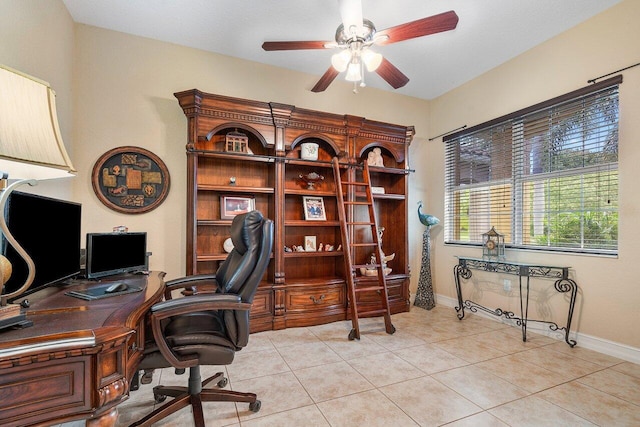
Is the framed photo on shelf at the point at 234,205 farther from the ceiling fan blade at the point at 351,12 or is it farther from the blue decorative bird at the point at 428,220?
the blue decorative bird at the point at 428,220

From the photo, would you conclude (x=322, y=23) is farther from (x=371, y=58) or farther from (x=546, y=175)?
(x=546, y=175)

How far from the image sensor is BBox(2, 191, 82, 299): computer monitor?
1.26 metres

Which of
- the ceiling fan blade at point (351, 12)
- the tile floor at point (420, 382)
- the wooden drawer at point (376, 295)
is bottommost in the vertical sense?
the tile floor at point (420, 382)

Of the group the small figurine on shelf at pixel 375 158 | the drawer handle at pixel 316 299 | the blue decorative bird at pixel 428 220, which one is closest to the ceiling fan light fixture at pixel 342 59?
the small figurine on shelf at pixel 375 158

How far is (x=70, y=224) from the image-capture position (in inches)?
70.4

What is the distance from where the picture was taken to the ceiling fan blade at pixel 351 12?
189 cm

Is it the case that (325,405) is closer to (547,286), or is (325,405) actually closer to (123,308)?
(123,308)

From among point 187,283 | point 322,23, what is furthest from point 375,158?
point 187,283

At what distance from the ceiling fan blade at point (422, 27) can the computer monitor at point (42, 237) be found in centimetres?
225

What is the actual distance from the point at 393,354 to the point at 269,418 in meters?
1.28

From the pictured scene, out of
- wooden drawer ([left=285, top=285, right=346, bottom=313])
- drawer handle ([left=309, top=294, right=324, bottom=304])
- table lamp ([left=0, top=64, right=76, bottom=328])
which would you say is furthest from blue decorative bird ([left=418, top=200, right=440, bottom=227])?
table lamp ([left=0, top=64, right=76, bottom=328])

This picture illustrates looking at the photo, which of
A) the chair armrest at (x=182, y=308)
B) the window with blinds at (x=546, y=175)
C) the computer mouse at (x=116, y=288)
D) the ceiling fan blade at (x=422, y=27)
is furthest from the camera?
the window with blinds at (x=546, y=175)

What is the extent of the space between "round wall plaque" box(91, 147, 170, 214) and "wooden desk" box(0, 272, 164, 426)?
2000 millimetres

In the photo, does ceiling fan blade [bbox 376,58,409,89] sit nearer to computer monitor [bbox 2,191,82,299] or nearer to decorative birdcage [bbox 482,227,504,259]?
decorative birdcage [bbox 482,227,504,259]
